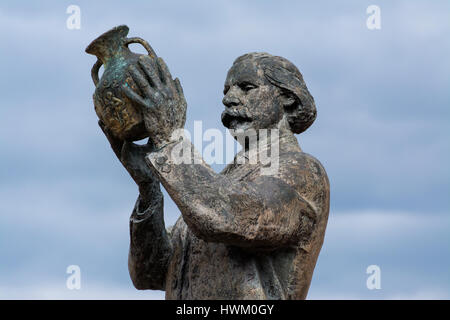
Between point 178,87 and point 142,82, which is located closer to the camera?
point 142,82

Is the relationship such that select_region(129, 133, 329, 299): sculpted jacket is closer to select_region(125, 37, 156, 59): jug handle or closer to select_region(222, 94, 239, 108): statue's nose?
select_region(222, 94, 239, 108): statue's nose

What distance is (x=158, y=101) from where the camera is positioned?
1002 cm

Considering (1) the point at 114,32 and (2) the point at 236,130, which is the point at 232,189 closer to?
(2) the point at 236,130

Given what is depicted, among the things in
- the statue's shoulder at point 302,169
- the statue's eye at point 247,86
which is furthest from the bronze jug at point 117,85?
the statue's shoulder at point 302,169

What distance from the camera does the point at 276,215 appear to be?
32.6 ft

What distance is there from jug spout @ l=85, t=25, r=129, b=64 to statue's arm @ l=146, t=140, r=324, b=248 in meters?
1.17

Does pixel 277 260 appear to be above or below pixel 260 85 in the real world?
below

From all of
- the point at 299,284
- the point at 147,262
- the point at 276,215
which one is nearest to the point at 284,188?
the point at 276,215

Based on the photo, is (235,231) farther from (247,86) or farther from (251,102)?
(247,86)

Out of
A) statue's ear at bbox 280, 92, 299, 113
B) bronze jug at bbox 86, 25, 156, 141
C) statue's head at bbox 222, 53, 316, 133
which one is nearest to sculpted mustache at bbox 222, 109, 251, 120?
statue's head at bbox 222, 53, 316, 133

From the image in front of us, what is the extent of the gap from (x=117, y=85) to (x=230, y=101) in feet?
3.80

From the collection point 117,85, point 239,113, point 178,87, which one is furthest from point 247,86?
point 117,85

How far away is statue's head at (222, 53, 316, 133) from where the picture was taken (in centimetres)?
1080
